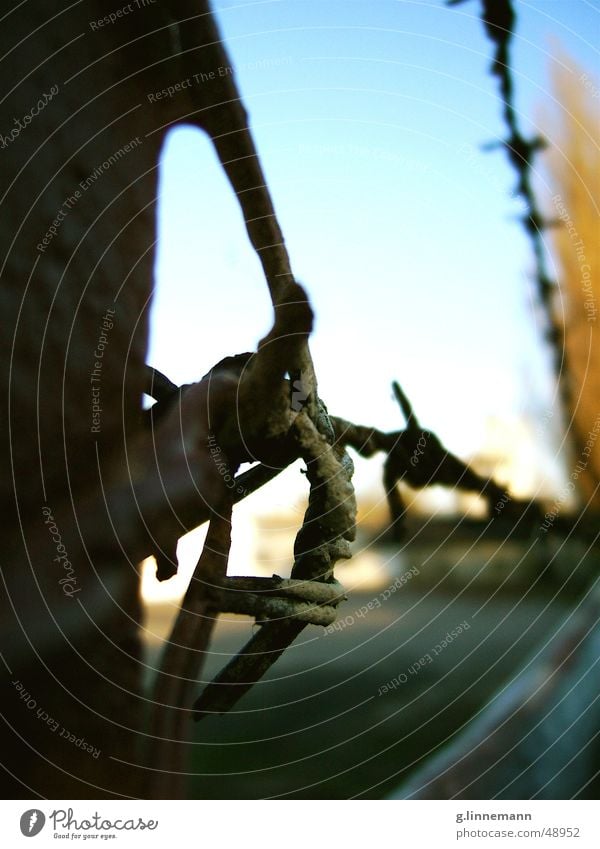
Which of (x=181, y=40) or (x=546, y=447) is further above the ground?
(x=181, y=40)

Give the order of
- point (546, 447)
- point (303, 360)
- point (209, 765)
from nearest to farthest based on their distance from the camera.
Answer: point (303, 360) → point (209, 765) → point (546, 447)

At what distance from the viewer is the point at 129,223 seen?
0.38 meters

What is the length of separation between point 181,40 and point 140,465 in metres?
0.21

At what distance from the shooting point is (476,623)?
20.3 inches

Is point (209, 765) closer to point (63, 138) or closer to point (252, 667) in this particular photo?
point (252, 667)

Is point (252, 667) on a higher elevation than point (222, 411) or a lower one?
lower

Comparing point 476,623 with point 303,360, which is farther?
point 476,623

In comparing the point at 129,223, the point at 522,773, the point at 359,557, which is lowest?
the point at 522,773

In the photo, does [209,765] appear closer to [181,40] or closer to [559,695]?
[559,695]

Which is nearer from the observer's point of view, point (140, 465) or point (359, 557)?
point (140, 465)

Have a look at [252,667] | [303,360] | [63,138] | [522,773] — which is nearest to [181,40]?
[63,138]

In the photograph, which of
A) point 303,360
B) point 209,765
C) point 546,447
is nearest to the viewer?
point 303,360

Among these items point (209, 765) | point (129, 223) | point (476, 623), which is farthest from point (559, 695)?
point (129, 223)

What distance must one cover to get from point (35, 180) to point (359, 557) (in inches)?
11.0
